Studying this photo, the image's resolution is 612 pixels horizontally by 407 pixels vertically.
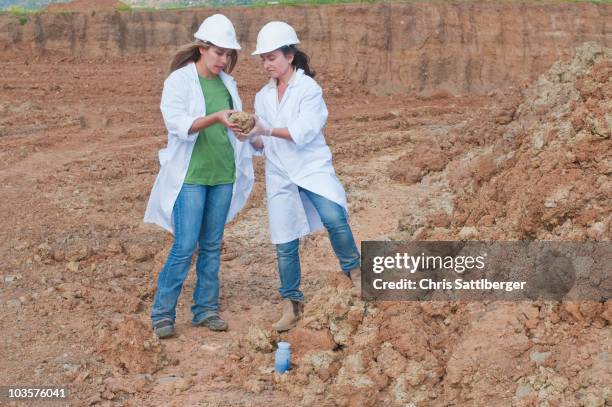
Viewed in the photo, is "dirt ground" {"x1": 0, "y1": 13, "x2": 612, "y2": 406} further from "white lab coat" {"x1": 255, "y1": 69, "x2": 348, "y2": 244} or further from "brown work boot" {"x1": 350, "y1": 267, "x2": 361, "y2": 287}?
"white lab coat" {"x1": 255, "y1": 69, "x2": 348, "y2": 244}

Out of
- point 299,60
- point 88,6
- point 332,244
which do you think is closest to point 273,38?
point 299,60

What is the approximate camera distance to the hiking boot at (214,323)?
6.10 metres

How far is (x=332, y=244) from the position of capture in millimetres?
5715

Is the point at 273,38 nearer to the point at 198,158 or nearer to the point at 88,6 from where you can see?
the point at 198,158

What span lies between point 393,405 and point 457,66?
46.4 ft

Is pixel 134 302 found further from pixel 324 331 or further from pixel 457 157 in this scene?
pixel 457 157

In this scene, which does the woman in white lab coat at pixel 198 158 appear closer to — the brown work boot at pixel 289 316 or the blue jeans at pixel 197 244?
the blue jeans at pixel 197 244

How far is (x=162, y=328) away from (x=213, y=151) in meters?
1.21

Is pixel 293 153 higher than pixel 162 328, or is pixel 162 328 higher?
pixel 293 153

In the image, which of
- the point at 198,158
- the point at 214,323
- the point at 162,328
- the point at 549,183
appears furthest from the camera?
the point at 214,323

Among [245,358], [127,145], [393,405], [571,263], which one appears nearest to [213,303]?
[245,358]

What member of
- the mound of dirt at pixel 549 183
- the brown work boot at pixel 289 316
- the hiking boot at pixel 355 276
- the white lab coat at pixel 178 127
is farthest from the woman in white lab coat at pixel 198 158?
the mound of dirt at pixel 549 183

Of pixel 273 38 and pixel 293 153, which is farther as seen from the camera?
pixel 293 153

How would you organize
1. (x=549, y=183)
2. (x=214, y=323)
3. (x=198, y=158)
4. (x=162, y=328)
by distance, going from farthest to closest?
(x=214, y=323) < (x=162, y=328) < (x=198, y=158) < (x=549, y=183)
